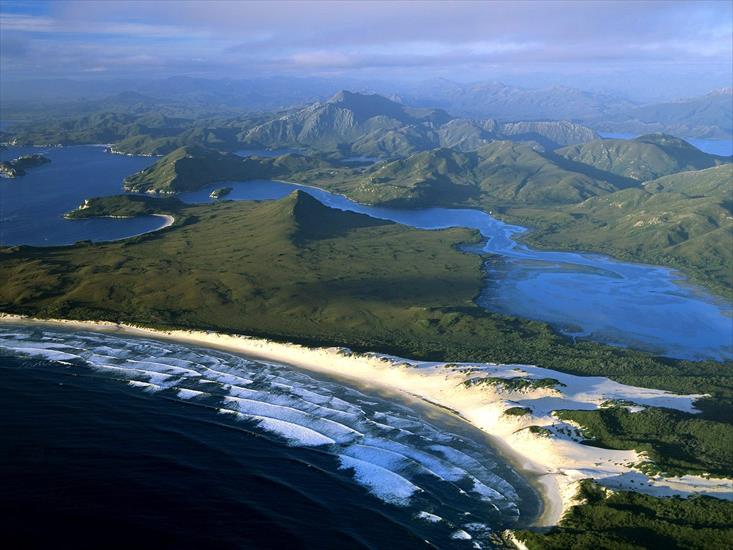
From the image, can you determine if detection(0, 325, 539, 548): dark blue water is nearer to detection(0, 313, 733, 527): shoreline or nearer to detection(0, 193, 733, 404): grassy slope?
detection(0, 313, 733, 527): shoreline

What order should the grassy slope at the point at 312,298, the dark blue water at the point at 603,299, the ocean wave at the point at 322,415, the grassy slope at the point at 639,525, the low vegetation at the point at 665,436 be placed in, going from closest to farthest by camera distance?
the grassy slope at the point at 639,525
the ocean wave at the point at 322,415
the low vegetation at the point at 665,436
the grassy slope at the point at 312,298
the dark blue water at the point at 603,299

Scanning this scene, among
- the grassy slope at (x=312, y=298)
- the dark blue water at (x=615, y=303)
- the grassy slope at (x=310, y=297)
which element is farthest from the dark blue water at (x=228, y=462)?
the dark blue water at (x=615, y=303)

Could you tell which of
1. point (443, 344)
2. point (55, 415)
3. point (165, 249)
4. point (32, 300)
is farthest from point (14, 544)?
point (165, 249)

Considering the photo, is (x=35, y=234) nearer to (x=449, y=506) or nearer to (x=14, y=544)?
(x=14, y=544)

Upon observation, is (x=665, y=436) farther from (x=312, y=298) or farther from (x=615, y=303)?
(x=615, y=303)

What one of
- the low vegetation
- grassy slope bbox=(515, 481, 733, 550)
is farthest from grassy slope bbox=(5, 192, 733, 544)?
grassy slope bbox=(515, 481, 733, 550)

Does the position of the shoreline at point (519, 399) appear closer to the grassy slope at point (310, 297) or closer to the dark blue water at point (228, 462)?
the dark blue water at point (228, 462)
